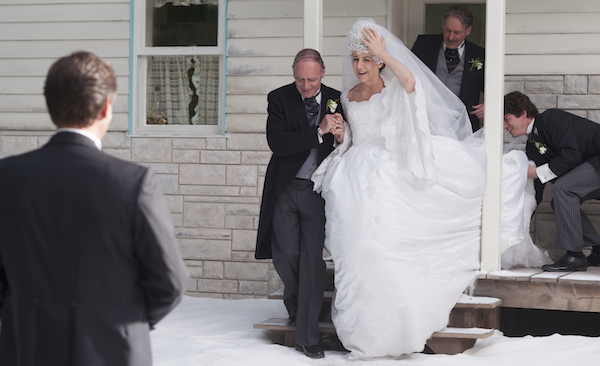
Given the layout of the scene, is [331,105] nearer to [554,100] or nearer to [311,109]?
[311,109]

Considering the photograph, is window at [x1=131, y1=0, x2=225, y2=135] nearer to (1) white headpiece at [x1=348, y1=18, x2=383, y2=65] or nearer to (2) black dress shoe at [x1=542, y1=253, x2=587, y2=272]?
(1) white headpiece at [x1=348, y1=18, x2=383, y2=65]

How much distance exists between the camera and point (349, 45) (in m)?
4.20

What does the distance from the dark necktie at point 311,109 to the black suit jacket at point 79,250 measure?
2.53 metres

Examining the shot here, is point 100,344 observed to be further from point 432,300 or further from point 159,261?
point 432,300


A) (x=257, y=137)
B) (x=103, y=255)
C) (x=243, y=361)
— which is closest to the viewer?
(x=103, y=255)

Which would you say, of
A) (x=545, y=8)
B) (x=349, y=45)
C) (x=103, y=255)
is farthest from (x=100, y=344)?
(x=545, y=8)

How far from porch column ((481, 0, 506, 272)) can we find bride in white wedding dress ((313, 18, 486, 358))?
68mm

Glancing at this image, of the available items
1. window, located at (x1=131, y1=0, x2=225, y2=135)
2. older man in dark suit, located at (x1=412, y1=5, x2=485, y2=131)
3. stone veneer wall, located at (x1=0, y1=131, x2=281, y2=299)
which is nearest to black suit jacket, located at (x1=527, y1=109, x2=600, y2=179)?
older man in dark suit, located at (x1=412, y1=5, x2=485, y2=131)

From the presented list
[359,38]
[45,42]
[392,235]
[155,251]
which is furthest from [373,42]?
[45,42]

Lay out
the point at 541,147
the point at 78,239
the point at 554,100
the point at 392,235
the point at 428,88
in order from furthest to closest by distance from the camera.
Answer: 1. the point at 554,100
2. the point at 541,147
3. the point at 428,88
4. the point at 392,235
5. the point at 78,239

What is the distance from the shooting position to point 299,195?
413 centimetres

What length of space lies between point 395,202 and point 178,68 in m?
3.07

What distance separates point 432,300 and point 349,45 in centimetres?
161

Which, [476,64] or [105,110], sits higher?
[476,64]
